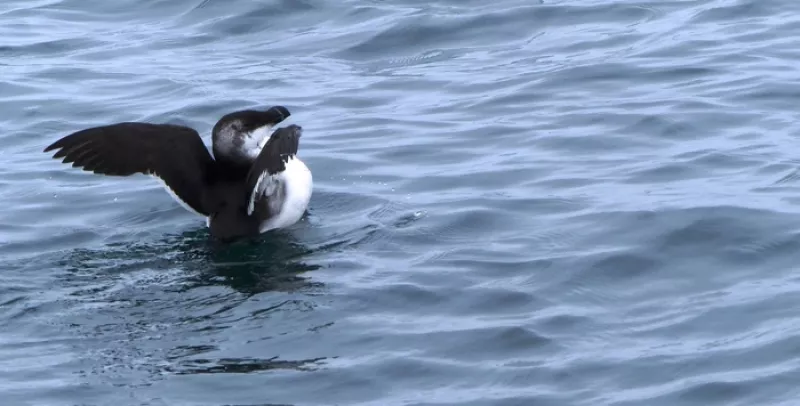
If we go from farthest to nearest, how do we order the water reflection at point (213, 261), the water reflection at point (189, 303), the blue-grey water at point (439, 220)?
the water reflection at point (213, 261)
the water reflection at point (189, 303)
the blue-grey water at point (439, 220)

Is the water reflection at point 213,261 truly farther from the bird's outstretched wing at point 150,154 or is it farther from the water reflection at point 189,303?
the bird's outstretched wing at point 150,154

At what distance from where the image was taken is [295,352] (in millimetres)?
6363

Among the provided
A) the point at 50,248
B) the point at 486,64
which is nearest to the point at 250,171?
the point at 50,248

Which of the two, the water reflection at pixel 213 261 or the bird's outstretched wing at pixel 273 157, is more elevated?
the bird's outstretched wing at pixel 273 157

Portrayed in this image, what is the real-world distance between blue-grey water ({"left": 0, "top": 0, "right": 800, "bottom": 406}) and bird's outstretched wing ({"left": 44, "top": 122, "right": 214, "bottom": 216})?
31 centimetres

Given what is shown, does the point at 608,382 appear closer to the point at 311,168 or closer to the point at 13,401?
the point at 13,401

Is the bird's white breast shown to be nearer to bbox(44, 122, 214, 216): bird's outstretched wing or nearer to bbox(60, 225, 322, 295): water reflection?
bbox(60, 225, 322, 295): water reflection

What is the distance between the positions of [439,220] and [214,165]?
1.37 m

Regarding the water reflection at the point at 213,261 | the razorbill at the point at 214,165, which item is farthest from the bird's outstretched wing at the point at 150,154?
the water reflection at the point at 213,261

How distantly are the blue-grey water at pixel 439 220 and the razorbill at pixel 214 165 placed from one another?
0.52 feet

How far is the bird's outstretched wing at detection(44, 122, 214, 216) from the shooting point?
8367 mm

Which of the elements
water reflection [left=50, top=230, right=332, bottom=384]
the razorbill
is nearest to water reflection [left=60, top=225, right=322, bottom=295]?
water reflection [left=50, top=230, right=332, bottom=384]

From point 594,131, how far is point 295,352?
12.6 feet

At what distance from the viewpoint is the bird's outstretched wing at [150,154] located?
8.37m
